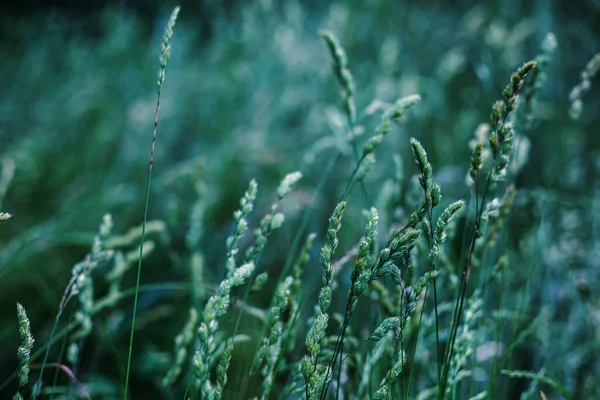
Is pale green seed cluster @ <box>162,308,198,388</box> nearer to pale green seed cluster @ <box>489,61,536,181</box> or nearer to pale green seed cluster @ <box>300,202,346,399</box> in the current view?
pale green seed cluster @ <box>300,202,346,399</box>

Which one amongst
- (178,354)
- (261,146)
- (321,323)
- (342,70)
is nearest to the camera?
(321,323)

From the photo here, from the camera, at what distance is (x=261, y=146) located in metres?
2.34

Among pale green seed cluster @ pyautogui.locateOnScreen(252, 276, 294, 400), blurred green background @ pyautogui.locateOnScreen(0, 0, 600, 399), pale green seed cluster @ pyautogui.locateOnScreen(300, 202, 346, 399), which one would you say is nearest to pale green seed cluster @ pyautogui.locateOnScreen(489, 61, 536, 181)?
pale green seed cluster @ pyautogui.locateOnScreen(300, 202, 346, 399)

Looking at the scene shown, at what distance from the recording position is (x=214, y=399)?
66 centimetres

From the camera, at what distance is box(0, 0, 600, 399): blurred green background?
1375 mm

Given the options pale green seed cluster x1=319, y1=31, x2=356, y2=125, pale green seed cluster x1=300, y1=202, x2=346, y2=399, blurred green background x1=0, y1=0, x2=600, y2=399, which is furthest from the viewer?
blurred green background x1=0, y1=0, x2=600, y2=399

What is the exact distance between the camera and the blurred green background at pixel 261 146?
138cm

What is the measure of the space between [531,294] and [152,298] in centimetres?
107

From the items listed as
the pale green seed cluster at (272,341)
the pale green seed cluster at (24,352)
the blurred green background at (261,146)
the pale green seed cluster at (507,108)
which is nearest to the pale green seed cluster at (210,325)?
the pale green seed cluster at (272,341)

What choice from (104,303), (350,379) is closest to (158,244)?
(104,303)

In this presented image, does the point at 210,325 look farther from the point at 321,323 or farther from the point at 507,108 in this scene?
the point at 507,108

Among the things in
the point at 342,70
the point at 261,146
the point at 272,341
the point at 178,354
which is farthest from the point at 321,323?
the point at 261,146

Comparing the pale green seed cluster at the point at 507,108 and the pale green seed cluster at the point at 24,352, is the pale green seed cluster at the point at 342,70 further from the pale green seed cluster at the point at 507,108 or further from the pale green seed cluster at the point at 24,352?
the pale green seed cluster at the point at 24,352

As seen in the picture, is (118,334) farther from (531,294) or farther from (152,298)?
(531,294)
